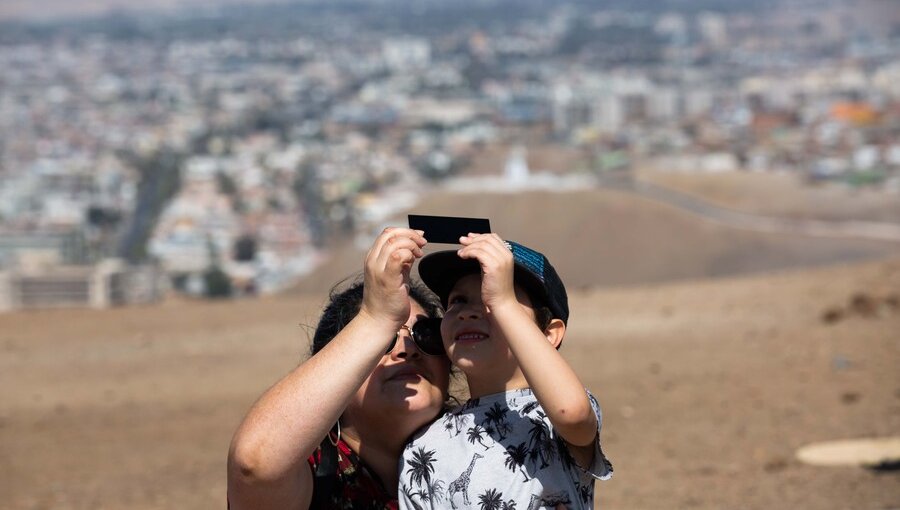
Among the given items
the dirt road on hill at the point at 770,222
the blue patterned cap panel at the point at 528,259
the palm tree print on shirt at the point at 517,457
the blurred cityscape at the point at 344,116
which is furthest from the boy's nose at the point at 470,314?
the dirt road on hill at the point at 770,222

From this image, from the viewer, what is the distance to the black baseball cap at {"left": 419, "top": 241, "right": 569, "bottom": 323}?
2.29 metres

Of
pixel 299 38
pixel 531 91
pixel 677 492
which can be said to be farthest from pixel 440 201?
pixel 299 38

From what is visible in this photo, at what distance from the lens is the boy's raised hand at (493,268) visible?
2160mm

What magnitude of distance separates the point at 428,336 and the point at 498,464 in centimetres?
26

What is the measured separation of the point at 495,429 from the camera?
233 centimetres

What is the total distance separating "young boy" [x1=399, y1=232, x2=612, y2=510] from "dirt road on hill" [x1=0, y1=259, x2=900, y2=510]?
10.7ft

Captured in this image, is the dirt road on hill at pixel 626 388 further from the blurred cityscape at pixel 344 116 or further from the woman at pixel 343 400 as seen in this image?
the blurred cityscape at pixel 344 116

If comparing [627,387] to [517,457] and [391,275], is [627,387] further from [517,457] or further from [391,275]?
[391,275]

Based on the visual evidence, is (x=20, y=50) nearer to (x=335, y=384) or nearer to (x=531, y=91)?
(x=531, y=91)

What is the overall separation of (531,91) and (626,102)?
17144 millimetres

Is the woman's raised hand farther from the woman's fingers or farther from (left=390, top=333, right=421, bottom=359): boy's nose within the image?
(left=390, top=333, right=421, bottom=359): boy's nose

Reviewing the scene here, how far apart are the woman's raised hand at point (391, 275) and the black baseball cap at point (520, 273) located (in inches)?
7.4

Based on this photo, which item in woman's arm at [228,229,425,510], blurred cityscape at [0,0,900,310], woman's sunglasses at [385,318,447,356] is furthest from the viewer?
blurred cityscape at [0,0,900,310]

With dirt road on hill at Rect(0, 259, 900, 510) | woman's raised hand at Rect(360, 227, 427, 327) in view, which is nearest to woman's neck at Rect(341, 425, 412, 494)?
woman's raised hand at Rect(360, 227, 427, 327)
